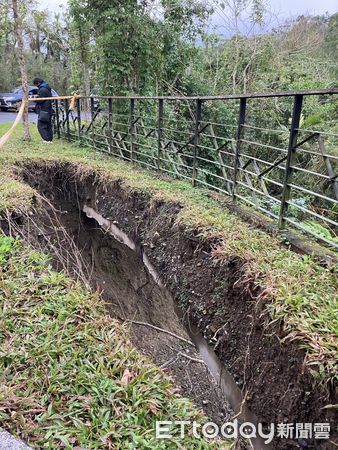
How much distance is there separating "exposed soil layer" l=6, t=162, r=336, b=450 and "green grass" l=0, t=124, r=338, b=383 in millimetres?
99

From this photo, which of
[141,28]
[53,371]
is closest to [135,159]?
[141,28]

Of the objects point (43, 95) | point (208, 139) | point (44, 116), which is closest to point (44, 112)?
point (44, 116)

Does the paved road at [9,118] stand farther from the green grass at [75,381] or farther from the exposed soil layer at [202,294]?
the green grass at [75,381]

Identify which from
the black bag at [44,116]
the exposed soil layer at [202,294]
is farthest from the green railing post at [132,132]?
the black bag at [44,116]

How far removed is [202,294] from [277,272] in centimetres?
91

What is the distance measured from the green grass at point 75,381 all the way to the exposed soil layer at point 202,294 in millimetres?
698

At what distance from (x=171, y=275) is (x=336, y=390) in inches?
85.1


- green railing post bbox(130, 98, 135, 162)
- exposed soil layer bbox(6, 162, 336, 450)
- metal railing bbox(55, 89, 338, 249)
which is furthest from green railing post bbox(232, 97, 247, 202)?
green railing post bbox(130, 98, 135, 162)

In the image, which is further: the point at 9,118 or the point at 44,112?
the point at 9,118

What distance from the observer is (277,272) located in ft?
8.75

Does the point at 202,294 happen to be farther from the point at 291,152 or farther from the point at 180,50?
the point at 180,50

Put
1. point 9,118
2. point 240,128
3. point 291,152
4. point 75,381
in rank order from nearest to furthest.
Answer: point 75,381, point 291,152, point 240,128, point 9,118

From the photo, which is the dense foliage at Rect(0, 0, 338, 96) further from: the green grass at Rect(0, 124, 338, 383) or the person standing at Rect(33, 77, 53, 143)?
the green grass at Rect(0, 124, 338, 383)

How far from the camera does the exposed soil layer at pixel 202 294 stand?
2.23 m
